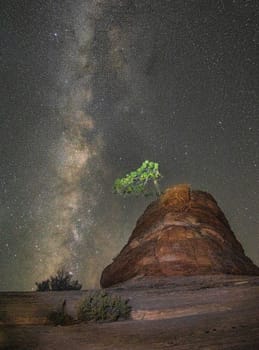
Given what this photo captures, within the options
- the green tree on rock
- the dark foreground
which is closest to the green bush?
the dark foreground

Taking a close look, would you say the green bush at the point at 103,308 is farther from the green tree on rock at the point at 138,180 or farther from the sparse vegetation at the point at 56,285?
the green tree on rock at the point at 138,180

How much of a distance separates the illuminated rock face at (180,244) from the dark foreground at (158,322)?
3.09m

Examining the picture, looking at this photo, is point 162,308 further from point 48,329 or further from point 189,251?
point 189,251

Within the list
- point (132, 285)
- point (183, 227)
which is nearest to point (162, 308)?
point (132, 285)

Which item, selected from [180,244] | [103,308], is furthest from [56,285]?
[103,308]

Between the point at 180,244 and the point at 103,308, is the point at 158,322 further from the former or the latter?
the point at 180,244

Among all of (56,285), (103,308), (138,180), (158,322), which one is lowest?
(158,322)

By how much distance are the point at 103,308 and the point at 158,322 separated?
1.44 metres

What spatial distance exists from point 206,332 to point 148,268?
726cm

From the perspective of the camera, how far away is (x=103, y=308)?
7.08 meters

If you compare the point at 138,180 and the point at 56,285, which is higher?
the point at 138,180

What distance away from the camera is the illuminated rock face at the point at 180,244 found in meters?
12.2

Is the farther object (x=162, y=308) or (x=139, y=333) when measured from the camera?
(x=162, y=308)

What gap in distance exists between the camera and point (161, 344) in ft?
15.8
